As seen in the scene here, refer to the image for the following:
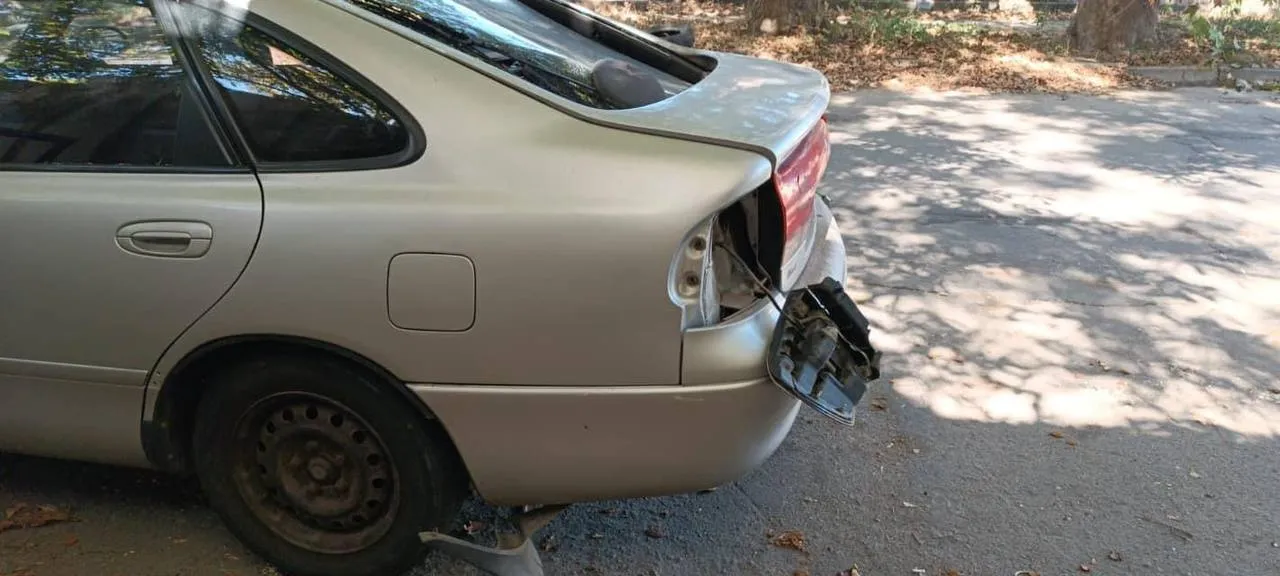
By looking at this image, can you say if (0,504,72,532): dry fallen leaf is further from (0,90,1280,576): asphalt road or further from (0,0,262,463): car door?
(0,0,262,463): car door

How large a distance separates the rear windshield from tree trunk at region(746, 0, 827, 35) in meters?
9.85

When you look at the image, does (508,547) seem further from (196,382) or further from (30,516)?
(30,516)

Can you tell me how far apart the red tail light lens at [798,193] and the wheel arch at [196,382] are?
3.38 ft

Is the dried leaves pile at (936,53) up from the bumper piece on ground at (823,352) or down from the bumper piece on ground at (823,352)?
down

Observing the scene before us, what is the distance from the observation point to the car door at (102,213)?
2473mm

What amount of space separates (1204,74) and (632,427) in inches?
453

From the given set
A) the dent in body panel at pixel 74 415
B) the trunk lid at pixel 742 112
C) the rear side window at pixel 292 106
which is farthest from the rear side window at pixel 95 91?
the trunk lid at pixel 742 112

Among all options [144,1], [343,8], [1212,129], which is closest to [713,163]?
[343,8]

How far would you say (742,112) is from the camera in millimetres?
2654

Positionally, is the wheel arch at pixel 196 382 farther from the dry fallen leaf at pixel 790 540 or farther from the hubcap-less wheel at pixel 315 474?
the dry fallen leaf at pixel 790 540

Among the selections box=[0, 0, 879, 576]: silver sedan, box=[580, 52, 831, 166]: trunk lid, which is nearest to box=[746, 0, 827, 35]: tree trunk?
box=[580, 52, 831, 166]: trunk lid

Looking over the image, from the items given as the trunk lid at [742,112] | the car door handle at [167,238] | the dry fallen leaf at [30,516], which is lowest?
the dry fallen leaf at [30,516]

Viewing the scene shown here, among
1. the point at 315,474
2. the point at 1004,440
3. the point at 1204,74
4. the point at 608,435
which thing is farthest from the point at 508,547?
the point at 1204,74

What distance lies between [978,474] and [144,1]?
3.02m
